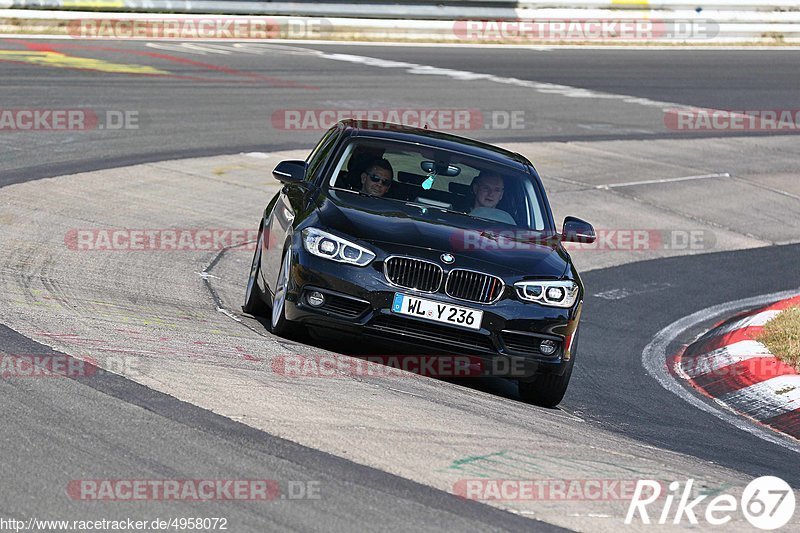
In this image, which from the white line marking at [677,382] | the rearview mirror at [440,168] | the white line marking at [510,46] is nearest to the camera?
the white line marking at [677,382]

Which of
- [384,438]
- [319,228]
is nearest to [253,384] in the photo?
[384,438]

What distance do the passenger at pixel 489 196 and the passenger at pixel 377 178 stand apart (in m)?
0.59

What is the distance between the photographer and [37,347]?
22.2 feet

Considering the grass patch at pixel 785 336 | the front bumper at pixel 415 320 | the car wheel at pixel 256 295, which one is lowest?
the grass patch at pixel 785 336

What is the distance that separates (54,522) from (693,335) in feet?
25.7

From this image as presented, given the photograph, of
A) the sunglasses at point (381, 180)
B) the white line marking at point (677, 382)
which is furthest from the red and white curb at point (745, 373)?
the sunglasses at point (381, 180)

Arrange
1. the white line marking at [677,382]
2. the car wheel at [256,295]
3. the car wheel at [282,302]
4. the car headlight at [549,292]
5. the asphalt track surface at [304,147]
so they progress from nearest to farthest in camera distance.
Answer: the asphalt track surface at [304,147] < the car headlight at [549,292] < the car wheel at [282,302] < the white line marking at [677,382] < the car wheel at [256,295]

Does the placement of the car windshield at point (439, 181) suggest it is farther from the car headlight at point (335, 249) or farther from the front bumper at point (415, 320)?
the front bumper at point (415, 320)

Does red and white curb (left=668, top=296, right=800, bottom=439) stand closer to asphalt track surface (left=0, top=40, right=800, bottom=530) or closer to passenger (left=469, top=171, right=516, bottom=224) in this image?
asphalt track surface (left=0, top=40, right=800, bottom=530)

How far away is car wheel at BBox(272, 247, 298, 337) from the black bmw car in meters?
0.01

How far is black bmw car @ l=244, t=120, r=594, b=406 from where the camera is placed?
7.64m

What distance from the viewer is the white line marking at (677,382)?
8.17 meters

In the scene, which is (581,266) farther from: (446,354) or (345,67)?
(345,67)

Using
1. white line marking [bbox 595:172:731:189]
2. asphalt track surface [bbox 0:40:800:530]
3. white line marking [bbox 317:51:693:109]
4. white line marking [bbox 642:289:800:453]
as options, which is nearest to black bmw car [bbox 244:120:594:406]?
asphalt track surface [bbox 0:40:800:530]
